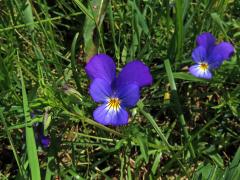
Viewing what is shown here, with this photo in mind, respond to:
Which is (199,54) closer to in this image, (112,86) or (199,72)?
(199,72)

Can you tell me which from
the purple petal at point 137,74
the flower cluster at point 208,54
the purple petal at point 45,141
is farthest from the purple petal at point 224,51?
the purple petal at point 45,141

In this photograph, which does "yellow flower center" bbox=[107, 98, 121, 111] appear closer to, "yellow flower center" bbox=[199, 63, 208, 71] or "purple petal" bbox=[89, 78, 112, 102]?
"purple petal" bbox=[89, 78, 112, 102]

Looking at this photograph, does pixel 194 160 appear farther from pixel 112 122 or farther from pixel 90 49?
pixel 90 49

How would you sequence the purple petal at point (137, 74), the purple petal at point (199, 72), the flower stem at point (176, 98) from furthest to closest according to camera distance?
the purple petal at point (199, 72), the flower stem at point (176, 98), the purple petal at point (137, 74)

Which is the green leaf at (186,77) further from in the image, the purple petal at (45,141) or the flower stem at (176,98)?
the purple petal at (45,141)

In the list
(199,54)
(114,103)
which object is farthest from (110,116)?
(199,54)

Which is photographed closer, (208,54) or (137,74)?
(137,74)
